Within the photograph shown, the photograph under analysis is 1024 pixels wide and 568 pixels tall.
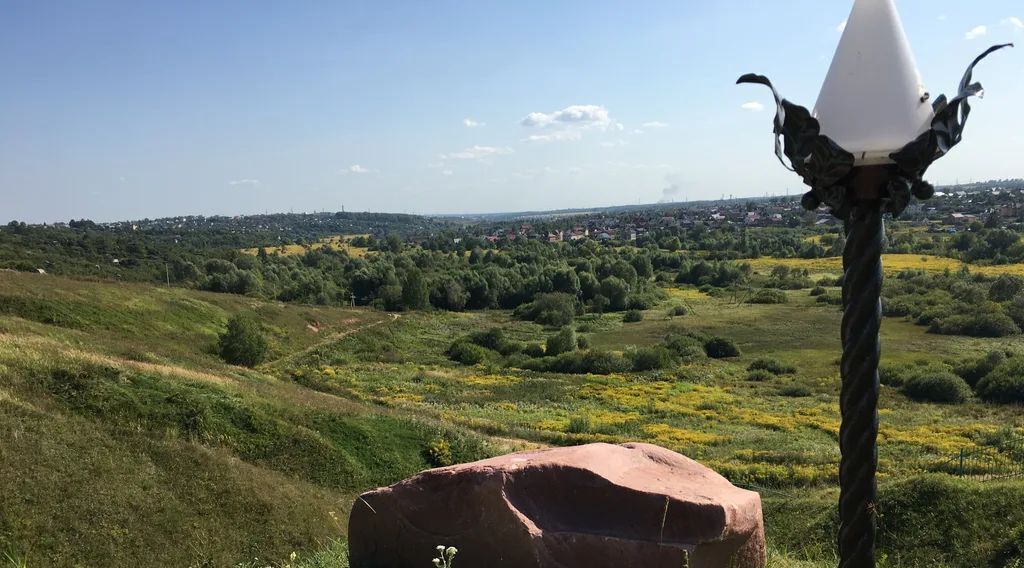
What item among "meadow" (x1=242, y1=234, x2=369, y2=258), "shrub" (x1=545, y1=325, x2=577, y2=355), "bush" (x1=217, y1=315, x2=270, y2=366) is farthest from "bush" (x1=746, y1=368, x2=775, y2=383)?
"meadow" (x1=242, y1=234, x2=369, y2=258)

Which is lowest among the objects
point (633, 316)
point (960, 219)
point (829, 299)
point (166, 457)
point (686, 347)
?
point (633, 316)

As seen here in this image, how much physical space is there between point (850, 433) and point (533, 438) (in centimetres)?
2346

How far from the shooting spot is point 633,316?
3000 inches

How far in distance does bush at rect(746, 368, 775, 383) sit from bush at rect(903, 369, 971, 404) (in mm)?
8516

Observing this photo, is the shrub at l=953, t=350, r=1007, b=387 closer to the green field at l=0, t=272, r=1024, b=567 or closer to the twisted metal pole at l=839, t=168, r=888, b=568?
the green field at l=0, t=272, r=1024, b=567

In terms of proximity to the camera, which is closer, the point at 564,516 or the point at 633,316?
the point at 564,516

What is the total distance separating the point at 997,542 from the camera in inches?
385

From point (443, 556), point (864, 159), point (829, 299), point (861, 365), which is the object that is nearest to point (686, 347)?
point (829, 299)

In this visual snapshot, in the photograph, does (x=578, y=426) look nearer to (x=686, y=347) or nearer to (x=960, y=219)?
Result: (x=686, y=347)

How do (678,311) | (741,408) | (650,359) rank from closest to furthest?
(741,408)
(650,359)
(678,311)

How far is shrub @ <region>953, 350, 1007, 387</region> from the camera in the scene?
40.9 meters

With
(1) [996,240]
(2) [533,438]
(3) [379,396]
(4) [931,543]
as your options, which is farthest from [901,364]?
(1) [996,240]

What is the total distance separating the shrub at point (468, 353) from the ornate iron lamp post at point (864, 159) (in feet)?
168

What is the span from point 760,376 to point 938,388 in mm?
11038
